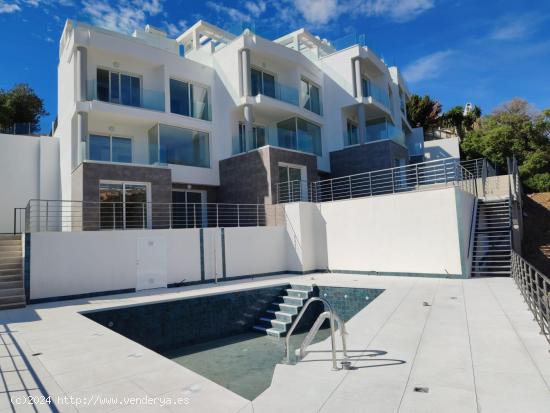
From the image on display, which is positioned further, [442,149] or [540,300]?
[442,149]

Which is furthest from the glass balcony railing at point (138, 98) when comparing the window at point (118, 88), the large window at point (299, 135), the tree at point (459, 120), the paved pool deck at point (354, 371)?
the tree at point (459, 120)

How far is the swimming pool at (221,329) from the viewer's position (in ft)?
25.5

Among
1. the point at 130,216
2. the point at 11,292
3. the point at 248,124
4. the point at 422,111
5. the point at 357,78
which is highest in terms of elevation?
the point at 422,111

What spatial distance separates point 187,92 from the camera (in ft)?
58.0

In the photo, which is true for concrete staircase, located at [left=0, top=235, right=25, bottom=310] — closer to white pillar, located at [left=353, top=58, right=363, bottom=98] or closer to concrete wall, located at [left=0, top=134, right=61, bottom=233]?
concrete wall, located at [left=0, top=134, right=61, bottom=233]

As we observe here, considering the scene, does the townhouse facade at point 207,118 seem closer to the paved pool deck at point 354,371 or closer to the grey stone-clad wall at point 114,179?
the grey stone-clad wall at point 114,179

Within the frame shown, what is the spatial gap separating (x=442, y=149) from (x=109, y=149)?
73.1 ft

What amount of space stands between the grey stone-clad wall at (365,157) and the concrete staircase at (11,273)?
14.6m

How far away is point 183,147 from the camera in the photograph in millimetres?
16906

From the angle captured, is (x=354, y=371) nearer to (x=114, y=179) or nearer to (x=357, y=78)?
(x=114, y=179)

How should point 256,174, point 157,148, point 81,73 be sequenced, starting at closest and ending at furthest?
point 81,73 < point 157,148 < point 256,174

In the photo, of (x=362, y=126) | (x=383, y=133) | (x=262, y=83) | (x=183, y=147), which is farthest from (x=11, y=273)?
(x=383, y=133)

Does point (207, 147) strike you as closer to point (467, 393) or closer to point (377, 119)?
point (377, 119)

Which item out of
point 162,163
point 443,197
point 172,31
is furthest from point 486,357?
point 172,31
